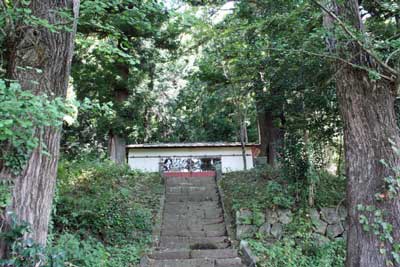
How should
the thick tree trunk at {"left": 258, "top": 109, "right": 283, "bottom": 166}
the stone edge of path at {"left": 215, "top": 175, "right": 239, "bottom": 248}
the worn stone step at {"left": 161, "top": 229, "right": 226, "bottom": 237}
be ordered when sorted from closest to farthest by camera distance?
the stone edge of path at {"left": 215, "top": 175, "right": 239, "bottom": 248}
the worn stone step at {"left": 161, "top": 229, "right": 226, "bottom": 237}
the thick tree trunk at {"left": 258, "top": 109, "right": 283, "bottom": 166}

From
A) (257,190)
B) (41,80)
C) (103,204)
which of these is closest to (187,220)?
(257,190)

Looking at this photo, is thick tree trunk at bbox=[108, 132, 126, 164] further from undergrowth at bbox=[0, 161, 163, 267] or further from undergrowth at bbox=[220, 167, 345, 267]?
undergrowth at bbox=[220, 167, 345, 267]

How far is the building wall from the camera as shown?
15.5 metres

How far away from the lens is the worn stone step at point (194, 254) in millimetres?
5949

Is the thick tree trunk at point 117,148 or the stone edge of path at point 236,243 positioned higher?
the thick tree trunk at point 117,148

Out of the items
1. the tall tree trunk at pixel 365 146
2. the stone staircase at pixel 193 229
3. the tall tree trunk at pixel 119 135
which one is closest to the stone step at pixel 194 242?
the stone staircase at pixel 193 229

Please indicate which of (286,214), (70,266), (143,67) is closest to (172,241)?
(286,214)

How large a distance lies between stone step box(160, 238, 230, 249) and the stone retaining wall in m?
0.35

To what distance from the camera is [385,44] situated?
418 centimetres

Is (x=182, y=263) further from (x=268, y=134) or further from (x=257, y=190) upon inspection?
(x=268, y=134)

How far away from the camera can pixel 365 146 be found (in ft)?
13.4

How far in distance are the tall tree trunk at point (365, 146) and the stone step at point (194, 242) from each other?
287 centimetres

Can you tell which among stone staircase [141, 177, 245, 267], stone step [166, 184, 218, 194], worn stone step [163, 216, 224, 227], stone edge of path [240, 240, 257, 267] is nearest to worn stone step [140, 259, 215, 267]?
stone staircase [141, 177, 245, 267]

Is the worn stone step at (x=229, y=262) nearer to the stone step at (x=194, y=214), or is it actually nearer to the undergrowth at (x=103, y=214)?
the undergrowth at (x=103, y=214)
